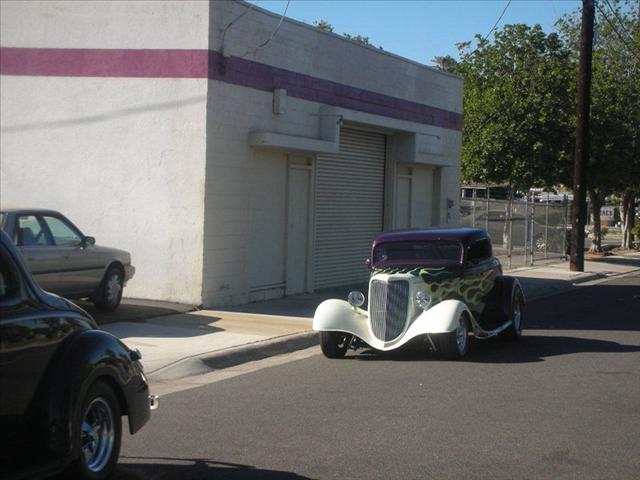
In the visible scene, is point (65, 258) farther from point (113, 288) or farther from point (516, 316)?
point (516, 316)

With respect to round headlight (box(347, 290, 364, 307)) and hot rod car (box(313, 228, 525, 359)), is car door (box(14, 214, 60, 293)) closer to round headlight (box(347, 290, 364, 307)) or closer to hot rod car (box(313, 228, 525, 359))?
hot rod car (box(313, 228, 525, 359))

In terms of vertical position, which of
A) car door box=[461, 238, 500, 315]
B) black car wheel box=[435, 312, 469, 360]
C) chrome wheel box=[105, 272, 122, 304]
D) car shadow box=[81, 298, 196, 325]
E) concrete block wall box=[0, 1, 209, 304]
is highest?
concrete block wall box=[0, 1, 209, 304]

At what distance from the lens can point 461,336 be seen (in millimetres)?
11570

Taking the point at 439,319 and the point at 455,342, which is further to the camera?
the point at 455,342

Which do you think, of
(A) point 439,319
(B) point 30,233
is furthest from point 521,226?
(B) point 30,233

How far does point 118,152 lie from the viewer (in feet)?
53.3

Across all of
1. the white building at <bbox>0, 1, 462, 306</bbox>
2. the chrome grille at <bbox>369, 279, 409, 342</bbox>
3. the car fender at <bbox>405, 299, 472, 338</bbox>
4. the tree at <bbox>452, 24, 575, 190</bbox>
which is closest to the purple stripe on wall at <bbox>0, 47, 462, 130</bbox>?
the white building at <bbox>0, 1, 462, 306</bbox>

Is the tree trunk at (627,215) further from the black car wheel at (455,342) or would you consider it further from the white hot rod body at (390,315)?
the white hot rod body at (390,315)

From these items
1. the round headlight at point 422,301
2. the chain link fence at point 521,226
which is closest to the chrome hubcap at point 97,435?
the round headlight at point 422,301

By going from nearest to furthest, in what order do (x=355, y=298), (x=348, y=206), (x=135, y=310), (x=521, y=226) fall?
(x=355, y=298)
(x=135, y=310)
(x=348, y=206)
(x=521, y=226)

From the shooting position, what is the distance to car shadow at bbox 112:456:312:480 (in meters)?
6.40

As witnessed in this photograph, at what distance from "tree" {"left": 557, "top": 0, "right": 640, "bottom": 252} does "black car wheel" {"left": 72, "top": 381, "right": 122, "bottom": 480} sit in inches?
1146

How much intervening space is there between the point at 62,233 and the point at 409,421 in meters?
7.08

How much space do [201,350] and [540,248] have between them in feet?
78.4
